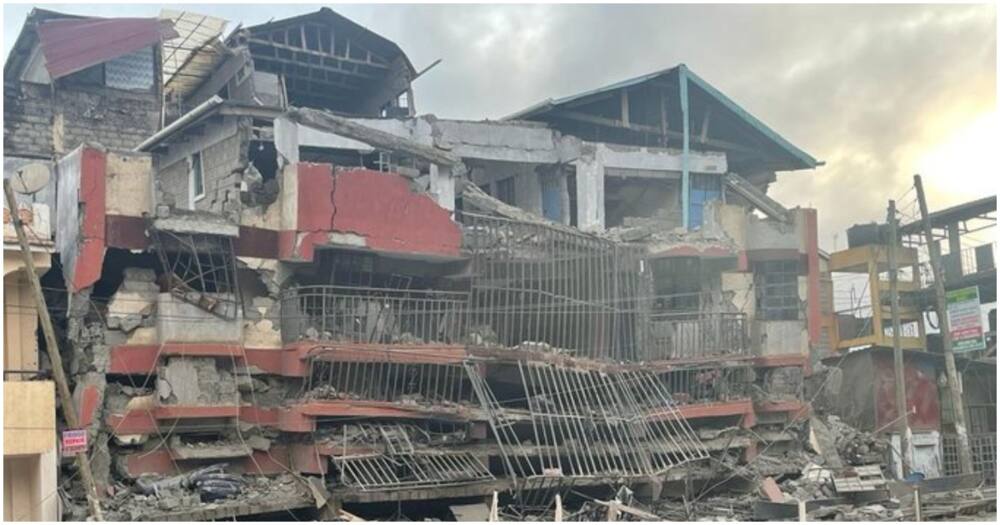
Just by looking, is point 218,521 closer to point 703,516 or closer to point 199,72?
point 703,516

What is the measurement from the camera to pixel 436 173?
810 inches

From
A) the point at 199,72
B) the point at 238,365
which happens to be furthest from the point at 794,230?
the point at 199,72

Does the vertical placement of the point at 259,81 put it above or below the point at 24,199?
above

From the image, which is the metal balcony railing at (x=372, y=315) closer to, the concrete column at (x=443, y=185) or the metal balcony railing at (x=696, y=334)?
the concrete column at (x=443, y=185)

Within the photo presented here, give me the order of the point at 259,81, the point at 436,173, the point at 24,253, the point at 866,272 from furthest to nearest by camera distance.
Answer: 1. the point at 866,272
2. the point at 259,81
3. the point at 436,173
4. the point at 24,253

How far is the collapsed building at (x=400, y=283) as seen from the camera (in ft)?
54.9

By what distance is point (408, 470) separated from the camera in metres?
17.5

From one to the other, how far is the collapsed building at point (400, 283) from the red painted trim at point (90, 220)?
3cm

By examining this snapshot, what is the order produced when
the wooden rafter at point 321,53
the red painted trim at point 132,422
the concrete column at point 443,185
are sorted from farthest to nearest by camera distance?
the wooden rafter at point 321,53, the concrete column at point 443,185, the red painted trim at point 132,422

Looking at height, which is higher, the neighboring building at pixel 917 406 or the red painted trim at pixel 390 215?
the red painted trim at pixel 390 215

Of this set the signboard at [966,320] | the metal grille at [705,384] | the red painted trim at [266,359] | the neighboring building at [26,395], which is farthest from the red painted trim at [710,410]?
the neighboring building at [26,395]

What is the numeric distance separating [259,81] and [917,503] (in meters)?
15.9

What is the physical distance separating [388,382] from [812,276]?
32.4ft

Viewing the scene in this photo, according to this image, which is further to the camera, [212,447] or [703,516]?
[703,516]
